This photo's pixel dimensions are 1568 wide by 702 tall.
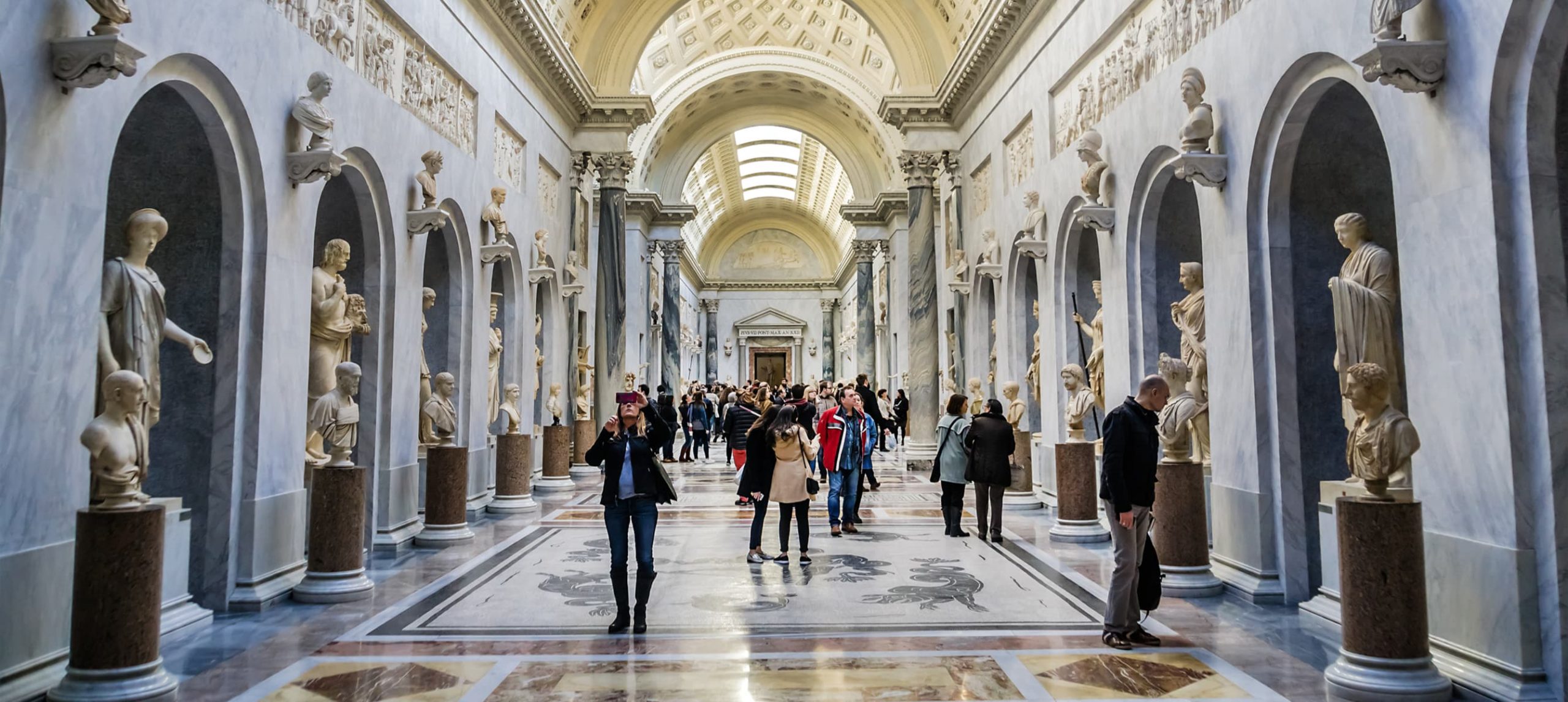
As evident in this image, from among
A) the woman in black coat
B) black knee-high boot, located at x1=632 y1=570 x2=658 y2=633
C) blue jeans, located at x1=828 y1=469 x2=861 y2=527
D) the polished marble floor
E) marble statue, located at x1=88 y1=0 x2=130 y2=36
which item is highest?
marble statue, located at x1=88 y1=0 x2=130 y2=36

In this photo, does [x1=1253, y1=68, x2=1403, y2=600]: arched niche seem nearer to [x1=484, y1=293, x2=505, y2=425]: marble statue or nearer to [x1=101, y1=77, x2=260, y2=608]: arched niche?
[x1=101, y1=77, x2=260, y2=608]: arched niche

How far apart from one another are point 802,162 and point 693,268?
7.74 meters

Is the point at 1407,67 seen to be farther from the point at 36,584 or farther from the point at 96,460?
the point at 36,584

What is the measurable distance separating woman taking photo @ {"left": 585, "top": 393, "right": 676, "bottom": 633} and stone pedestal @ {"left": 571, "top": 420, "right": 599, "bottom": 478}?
1150cm

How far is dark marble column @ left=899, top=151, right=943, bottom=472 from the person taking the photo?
1892 cm

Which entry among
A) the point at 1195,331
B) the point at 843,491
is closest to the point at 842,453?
the point at 843,491

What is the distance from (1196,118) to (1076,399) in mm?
3685

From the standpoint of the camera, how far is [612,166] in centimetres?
1870

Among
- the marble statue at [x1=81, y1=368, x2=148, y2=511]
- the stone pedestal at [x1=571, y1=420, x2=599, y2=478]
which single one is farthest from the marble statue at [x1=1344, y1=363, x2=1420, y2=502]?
the stone pedestal at [x1=571, y1=420, x2=599, y2=478]

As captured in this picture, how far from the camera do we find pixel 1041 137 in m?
13.3

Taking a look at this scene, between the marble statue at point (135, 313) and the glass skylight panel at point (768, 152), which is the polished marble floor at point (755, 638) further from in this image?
the glass skylight panel at point (768, 152)

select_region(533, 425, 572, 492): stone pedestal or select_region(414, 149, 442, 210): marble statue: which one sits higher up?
select_region(414, 149, 442, 210): marble statue

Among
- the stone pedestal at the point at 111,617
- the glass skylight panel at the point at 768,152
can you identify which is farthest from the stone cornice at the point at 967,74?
the glass skylight panel at the point at 768,152

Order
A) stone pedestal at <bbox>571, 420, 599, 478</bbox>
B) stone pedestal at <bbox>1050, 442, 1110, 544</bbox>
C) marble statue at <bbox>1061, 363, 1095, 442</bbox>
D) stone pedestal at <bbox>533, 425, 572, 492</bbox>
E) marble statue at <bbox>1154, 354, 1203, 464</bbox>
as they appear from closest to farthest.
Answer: marble statue at <bbox>1154, 354, 1203, 464</bbox>
stone pedestal at <bbox>1050, 442, 1110, 544</bbox>
marble statue at <bbox>1061, 363, 1095, 442</bbox>
stone pedestal at <bbox>533, 425, 572, 492</bbox>
stone pedestal at <bbox>571, 420, 599, 478</bbox>
